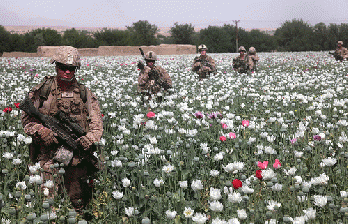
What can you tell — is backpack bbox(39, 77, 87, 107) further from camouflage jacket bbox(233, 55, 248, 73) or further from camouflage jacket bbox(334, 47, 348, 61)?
camouflage jacket bbox(334, 47, 348, 61)

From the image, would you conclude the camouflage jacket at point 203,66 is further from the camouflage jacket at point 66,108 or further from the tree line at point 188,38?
the tree line at point 188,38

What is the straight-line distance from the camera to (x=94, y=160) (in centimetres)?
389

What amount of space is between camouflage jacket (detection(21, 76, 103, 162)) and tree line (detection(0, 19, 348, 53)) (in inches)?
1726

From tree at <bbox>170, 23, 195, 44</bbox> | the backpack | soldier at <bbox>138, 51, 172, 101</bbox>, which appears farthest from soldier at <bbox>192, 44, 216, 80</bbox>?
tree at <bbox>170, 23, 195, 44</bbox>

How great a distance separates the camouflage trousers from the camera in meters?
3.73

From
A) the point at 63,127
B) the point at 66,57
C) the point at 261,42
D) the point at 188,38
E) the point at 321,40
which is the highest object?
the point at 188,38

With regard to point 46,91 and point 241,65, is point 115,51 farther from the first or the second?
point 46,91

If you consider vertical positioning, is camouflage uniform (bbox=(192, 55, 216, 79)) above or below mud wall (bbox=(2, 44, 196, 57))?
below

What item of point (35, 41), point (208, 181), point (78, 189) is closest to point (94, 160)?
point (78, 189)

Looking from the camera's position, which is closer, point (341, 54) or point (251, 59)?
point (251, 59)

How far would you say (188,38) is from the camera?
71.6 meters

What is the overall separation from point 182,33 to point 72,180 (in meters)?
69.9

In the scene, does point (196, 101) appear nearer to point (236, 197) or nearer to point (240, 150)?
point (240, 150)

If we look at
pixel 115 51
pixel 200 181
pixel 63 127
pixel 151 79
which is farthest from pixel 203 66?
pixel 115 51
